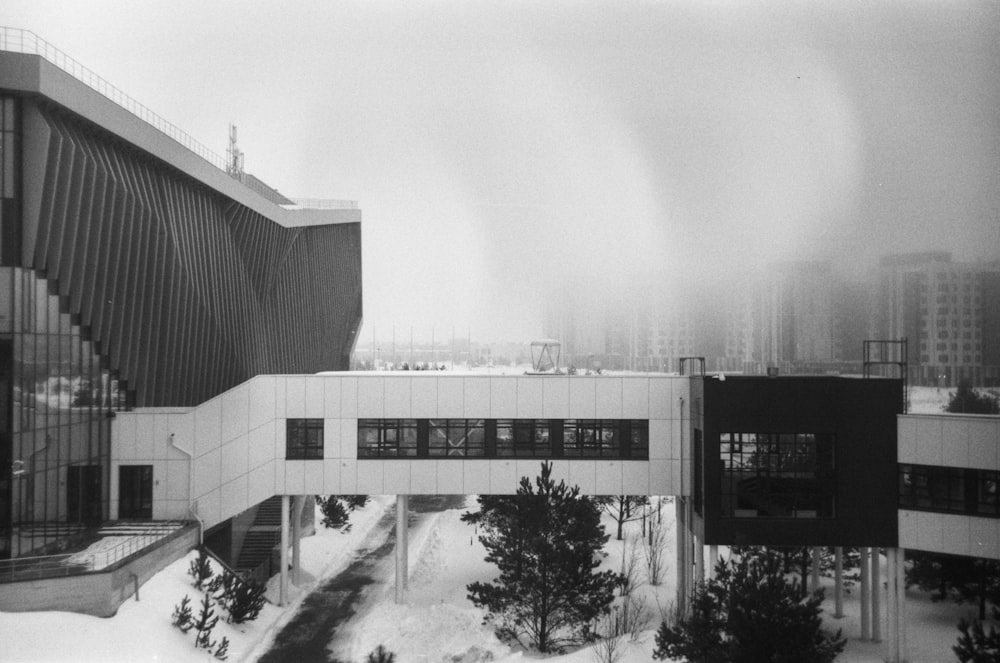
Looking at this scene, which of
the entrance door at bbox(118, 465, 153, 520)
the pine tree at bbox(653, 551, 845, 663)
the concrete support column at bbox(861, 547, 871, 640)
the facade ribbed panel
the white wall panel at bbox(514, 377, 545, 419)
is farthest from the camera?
the white wall panel at bbox(514, 377, 545, 419)

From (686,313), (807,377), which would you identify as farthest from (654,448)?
(686,313)

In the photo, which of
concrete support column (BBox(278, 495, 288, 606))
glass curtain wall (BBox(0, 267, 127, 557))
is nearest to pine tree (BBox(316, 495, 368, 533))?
concrete support column (BBox(278, 495, 288, 606))

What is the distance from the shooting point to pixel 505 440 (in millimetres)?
19484

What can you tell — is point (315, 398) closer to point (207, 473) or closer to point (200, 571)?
point (207, 473)

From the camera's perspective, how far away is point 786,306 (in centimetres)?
3503

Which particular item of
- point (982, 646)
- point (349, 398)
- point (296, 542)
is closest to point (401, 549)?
point (296, 542)

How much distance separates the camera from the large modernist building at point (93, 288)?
14117mm

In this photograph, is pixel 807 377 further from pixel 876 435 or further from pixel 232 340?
pixel 232 340

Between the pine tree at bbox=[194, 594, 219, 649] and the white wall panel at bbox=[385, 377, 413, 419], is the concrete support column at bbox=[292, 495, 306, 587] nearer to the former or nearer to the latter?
the white wall panel at bbox=[385, 377, 413, 419]

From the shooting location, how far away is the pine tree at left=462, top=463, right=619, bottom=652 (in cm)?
1498

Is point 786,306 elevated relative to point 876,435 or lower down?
elevated

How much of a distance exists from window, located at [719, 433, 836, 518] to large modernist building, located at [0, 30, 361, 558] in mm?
15572

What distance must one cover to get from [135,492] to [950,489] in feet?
71.2

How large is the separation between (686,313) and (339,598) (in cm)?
2829
